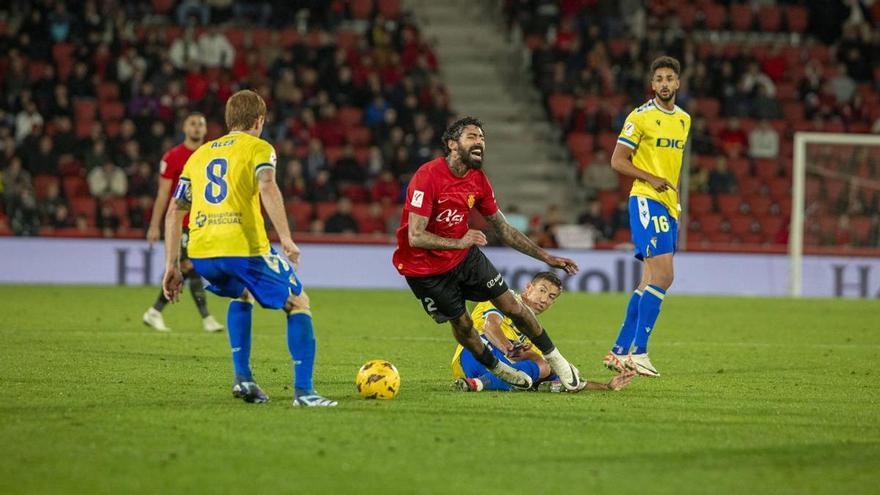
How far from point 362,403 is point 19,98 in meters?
18.3

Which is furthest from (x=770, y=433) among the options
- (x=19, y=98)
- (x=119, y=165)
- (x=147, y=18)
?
(x=147, y=18)

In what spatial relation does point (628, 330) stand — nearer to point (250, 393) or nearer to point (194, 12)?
point (250, 393)

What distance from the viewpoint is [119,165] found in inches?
933

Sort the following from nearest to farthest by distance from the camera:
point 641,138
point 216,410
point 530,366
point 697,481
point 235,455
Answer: point 697,481 < point 235,455 < point 216,410 < point 530,366 < point 641,138

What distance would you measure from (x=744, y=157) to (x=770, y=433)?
20.3 meters

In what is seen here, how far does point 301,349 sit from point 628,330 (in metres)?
3.42

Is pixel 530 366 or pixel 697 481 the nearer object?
pixel 697 481

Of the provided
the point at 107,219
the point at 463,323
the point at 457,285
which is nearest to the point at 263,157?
the point at 457,285

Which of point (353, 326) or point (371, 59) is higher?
point (371, 59)

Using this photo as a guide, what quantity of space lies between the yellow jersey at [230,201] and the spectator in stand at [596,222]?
53.7 ft

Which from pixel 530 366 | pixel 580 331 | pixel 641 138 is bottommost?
pixel 580 331

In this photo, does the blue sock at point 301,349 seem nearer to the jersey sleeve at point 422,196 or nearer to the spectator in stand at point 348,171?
the jersey sleeve at point 422,196

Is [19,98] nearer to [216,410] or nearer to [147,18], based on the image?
[147,18]

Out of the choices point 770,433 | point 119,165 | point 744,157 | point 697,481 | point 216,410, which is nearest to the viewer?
point 697,481
